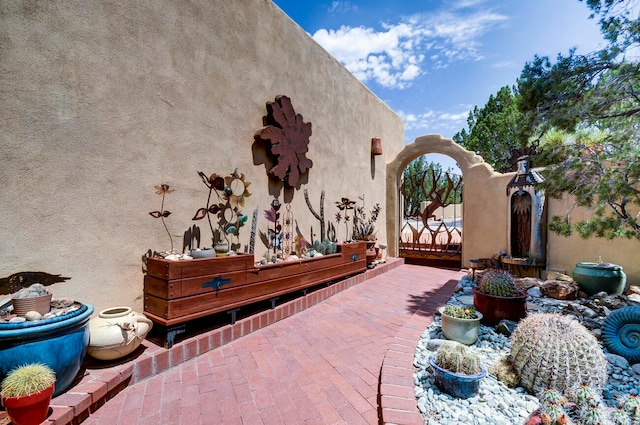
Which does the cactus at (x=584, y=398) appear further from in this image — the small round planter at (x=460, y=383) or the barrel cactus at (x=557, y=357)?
the small round planter at (x=460, y=383)

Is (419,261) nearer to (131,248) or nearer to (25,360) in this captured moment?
(131,248)

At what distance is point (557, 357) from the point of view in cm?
193

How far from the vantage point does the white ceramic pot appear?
220 cm

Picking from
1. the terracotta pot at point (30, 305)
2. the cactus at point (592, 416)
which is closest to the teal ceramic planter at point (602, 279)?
the cactus at point (592, 416)

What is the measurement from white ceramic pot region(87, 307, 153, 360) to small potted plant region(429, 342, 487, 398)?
2459 mm

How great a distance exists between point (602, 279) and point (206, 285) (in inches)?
205

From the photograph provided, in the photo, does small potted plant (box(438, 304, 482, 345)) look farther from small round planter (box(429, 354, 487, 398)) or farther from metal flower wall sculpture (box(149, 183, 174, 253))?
metal flower wall sculpture (box(149, 183, 174, 253))

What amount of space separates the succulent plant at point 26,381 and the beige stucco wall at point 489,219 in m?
7.26

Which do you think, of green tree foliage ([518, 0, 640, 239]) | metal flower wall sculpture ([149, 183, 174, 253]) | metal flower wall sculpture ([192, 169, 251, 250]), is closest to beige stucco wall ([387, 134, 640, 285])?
green tree foliage ([518, 0, 640, 239])

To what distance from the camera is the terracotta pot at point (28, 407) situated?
4.93ft

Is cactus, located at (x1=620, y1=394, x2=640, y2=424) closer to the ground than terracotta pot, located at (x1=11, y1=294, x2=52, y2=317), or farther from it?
closer to the ground

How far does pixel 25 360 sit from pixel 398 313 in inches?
146

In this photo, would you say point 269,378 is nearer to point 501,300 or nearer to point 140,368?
point 140,368

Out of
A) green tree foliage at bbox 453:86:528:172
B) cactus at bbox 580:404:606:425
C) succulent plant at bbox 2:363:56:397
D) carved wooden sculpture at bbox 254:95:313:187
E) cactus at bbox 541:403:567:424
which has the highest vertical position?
→ green tree foliage at bbox 453:86:528:172
